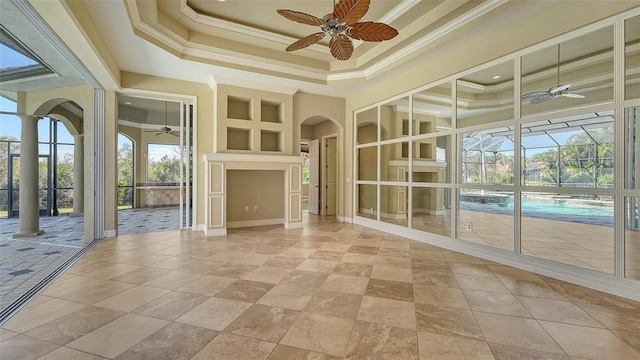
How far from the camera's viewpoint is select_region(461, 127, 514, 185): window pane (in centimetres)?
384

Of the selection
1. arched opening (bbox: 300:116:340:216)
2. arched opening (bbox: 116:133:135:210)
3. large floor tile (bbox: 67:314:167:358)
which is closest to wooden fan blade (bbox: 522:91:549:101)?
large floor tile (bbox: 67:314:167:358)

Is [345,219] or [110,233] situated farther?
[345,219]

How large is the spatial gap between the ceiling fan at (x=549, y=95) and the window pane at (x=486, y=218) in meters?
1.27

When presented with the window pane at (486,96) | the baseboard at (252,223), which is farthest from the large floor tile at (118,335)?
the window pane at (486,96)

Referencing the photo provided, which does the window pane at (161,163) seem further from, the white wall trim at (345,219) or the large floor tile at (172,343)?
the large floor tile at (172,343)

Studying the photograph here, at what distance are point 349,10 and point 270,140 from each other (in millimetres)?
4158

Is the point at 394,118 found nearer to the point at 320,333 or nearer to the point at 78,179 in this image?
the point at 320,333

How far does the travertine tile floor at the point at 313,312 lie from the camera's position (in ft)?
6.25

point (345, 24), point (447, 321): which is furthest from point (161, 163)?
point (447, 321)

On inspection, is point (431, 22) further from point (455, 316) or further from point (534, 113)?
point (455, 316)

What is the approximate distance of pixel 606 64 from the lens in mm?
2938

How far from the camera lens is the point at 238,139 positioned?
6199 millimetres

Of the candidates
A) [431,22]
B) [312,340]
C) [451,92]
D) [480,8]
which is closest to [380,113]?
[451,92]

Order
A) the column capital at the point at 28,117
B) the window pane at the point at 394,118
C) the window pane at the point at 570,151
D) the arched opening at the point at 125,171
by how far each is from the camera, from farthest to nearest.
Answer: the arched opening at the point at 125,171 → the window pane at the point at 394,118 → the column capital at the point at 28,117 → the window pane at the point at 570,151
